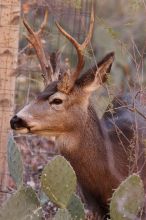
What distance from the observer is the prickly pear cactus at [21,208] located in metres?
6.16

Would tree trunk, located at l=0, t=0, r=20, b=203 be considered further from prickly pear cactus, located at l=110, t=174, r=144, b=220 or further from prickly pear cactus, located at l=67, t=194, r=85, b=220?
prickly pear cactus, located at l=110, t=174, r=144, b=220

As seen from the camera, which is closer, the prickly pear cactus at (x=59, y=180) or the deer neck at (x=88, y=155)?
the prickly pear cactus at (x=59, y=180)

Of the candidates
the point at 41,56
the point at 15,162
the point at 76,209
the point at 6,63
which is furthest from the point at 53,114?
the point at 6,63

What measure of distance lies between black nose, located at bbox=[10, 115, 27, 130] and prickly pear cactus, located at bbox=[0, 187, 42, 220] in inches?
35.0

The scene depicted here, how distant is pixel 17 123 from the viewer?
7.01m

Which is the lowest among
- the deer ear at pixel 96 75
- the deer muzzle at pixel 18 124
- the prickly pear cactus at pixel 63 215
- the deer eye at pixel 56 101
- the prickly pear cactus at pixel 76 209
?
the prickly pear cactus at pixel 76 209

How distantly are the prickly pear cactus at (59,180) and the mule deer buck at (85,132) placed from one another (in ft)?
3.59

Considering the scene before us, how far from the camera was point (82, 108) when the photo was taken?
729 centimetres

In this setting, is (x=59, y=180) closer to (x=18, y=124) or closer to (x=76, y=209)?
(x=76, y=209)

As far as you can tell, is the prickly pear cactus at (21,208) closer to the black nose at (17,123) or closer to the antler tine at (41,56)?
the black nose at (17,123)

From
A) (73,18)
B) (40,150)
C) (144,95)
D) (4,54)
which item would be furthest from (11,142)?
(40,150)

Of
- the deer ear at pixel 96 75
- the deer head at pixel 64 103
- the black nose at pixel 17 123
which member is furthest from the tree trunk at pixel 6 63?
the black nose at pixel 17 123

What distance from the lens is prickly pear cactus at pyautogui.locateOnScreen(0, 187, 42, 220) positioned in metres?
6.16

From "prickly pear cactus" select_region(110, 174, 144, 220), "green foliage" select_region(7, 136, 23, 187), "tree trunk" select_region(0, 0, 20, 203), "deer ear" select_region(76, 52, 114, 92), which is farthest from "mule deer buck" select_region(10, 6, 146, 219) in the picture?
"tree trunk" select_region(0, 0, 20, 203)
